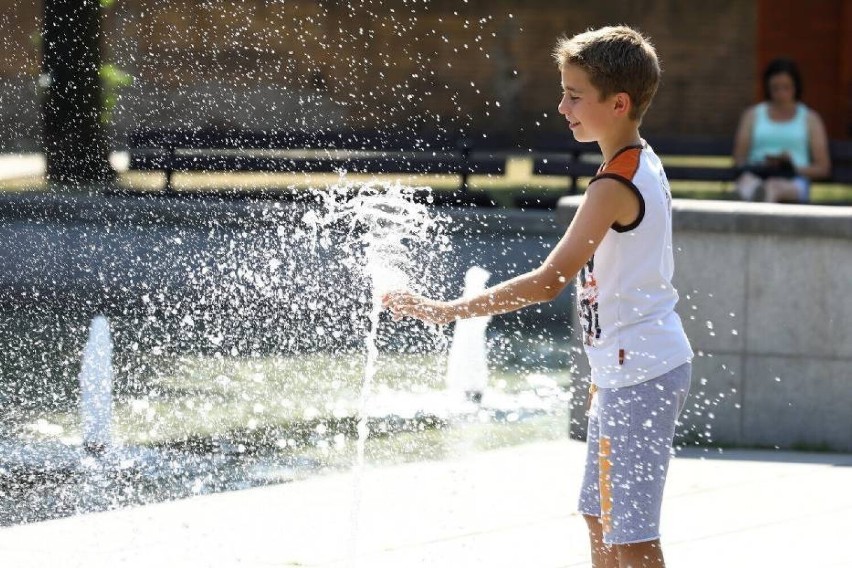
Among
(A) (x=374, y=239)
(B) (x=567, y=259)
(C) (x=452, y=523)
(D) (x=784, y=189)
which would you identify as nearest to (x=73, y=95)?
(D) (x=784, y=189)

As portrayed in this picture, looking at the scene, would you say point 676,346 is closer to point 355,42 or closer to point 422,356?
point 422,356

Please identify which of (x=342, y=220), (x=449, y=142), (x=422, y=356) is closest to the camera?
(x=422, y=356)

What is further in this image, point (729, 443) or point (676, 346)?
point (729, 443)

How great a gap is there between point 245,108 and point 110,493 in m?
20.0

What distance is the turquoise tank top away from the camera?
11.1m

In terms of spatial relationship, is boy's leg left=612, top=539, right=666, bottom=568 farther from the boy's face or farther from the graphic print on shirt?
the boy's face

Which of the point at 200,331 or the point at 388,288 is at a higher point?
the point at 388,288

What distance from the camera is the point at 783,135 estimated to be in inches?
437

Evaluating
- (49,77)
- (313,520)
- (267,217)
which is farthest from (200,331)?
(49,77)

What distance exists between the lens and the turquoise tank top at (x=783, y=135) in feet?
36.4

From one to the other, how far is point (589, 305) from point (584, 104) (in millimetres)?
482

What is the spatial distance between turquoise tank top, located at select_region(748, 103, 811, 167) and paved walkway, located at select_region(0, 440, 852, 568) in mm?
5365

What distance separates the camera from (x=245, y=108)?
2512 cm

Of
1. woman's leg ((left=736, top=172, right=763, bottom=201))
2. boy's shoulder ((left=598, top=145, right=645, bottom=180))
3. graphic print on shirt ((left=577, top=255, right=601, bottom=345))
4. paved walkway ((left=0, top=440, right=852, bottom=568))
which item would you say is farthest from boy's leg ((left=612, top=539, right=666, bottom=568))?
woman's leg ((left=736, top=172, right=763, bottom=201))
